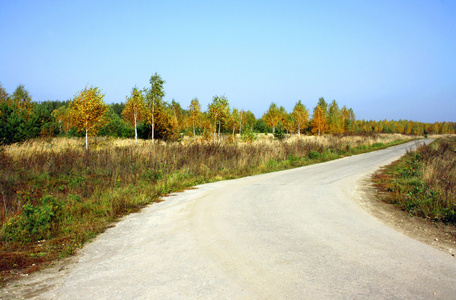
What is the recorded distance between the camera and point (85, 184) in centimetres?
1030

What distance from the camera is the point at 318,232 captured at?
19.1ft

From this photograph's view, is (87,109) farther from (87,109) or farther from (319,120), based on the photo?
(319,120)

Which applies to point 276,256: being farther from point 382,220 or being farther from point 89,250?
point 382,220

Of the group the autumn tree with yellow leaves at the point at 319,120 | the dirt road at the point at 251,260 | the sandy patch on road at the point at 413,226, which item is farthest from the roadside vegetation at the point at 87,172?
the autumn tree with yellow leaves at the point at 319,120

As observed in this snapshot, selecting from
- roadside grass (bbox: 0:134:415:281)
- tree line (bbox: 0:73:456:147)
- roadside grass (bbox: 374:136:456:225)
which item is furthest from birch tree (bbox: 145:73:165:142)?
roadside grass (bbox: 374:136:456:225)

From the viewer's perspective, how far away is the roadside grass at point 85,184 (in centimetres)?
545

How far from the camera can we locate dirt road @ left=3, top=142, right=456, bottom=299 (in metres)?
3.51

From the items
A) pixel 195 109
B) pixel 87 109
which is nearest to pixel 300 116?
pixel 195 109

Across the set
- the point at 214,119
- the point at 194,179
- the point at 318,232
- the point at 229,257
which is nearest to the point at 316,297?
the point at 229,257

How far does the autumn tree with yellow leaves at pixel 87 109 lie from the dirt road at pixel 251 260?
18563 millimetres

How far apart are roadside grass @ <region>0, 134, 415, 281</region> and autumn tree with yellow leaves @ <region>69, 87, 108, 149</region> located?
27.7ft

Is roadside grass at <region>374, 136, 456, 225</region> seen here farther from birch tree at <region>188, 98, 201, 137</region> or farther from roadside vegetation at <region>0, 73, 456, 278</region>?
birch tree at <region>188, 98, 201, 137</region>

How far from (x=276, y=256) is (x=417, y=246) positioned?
8.72ft

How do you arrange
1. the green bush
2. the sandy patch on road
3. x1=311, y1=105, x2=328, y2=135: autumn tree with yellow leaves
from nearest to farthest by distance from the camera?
the sandy patch on road → the green bush → x1=311, y1=105, x2=328, y2=135: autumn tree with yellow leaves
